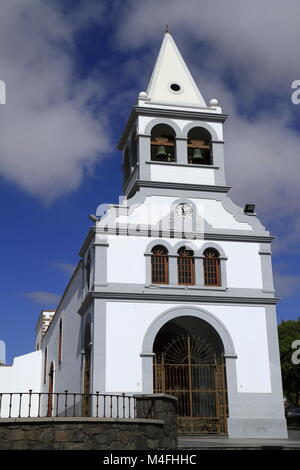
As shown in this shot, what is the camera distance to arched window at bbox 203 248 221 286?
22.7m

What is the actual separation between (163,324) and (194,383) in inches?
106

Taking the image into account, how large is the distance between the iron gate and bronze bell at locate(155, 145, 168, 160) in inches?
282

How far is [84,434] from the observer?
1320cm

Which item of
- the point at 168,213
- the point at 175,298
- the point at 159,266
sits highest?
the point at 168,213

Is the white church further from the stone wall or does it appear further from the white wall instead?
the stone wall

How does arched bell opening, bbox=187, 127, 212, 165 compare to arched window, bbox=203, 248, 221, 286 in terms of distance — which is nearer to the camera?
Result: arched window, bbox=203, 248, 221, 286

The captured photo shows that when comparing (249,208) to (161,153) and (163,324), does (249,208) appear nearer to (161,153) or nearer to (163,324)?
(161,153)

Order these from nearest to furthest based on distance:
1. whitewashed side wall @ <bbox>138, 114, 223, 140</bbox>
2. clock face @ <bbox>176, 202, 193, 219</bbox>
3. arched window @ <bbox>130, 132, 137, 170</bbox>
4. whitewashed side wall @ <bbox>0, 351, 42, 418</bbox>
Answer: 1. clock face @ <bbox>176, 202, 193, 219</bbox>
2. whitewashed side wall @ <bbox>138, 114, 223, 140</bbox>
3. arched window @ <bbox>130, 132, 137, 170</bbox>
4. whitewashed side wall @ <bbox>0, 351, 42, 418</bbox>

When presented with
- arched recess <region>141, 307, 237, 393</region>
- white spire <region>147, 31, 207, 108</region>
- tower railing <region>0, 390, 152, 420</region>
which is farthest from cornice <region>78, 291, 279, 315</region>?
white spire <region>147, 31, 207, 108</region>

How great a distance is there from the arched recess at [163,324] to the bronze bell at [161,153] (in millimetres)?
6270

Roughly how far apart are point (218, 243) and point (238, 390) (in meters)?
5.40

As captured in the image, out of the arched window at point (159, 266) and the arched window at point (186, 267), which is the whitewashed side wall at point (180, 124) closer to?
the arched window at point (159, 266)

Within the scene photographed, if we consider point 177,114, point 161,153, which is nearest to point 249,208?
point 161,153
